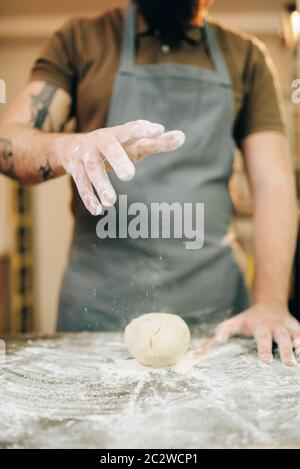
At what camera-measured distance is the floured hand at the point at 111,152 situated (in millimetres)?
643

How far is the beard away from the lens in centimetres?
101

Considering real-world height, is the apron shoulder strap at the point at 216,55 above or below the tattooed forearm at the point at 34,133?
above

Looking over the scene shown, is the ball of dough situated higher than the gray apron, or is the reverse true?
the gray apron

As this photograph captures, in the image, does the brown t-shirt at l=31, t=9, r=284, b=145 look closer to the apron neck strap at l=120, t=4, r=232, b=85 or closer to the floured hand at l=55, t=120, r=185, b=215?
the apron neck strap at l=120, t=4, r=232, b=85

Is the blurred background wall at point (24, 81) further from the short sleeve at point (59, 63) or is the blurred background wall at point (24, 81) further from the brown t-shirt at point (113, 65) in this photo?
the short sleeve at point (59, 63)

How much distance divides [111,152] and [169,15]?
52 centimetres

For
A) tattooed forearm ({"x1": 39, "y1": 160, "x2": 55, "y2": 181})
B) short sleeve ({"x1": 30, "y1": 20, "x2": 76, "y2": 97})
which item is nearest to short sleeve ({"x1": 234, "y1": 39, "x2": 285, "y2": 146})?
short sleeve ({"x1": 30, "y1": 20, "x2": 76, "y2": 97})

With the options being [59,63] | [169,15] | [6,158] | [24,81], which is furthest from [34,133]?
[24,81]

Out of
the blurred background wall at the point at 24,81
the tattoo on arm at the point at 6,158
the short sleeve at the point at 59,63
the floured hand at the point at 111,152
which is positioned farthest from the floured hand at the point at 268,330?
the blurred background wall at the point at 24,81

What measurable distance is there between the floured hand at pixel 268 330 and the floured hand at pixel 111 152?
35cm

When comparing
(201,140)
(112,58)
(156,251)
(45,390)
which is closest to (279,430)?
(45,390)

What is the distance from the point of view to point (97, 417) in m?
0.59

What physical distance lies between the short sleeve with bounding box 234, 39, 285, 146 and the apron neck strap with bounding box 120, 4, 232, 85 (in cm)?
8

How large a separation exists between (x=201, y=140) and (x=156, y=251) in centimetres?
25
